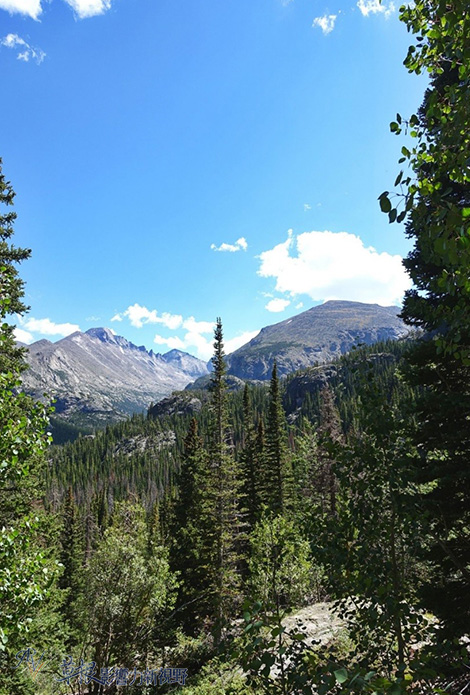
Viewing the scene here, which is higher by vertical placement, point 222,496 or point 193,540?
point 222,496

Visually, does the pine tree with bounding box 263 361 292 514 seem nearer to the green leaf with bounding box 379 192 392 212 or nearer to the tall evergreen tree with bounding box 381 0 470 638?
the tall evergreen tree with bounding box 381 0 470 638

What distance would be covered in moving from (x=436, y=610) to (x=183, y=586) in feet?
64.3

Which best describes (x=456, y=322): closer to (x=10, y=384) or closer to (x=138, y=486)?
(x=10, y=384)

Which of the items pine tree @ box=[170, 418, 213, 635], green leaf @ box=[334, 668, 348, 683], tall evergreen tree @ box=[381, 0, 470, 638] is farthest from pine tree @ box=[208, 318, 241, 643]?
green leaf @ box=[334, 668, 348, 683]

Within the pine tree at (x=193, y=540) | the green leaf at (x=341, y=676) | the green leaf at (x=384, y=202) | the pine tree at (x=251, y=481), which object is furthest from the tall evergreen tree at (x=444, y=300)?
the pine tree at (x=251, y=481)

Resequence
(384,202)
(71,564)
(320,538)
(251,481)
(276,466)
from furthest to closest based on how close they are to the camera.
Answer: (71,564) → (251,481) → (276,466) → (320,538) → (384,202)

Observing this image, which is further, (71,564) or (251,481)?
(71,564)

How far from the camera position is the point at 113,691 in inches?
537

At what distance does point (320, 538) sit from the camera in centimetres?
408

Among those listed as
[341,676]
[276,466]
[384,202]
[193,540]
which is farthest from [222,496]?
[384,202]

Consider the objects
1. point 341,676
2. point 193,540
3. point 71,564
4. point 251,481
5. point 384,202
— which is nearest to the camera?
point 341,676

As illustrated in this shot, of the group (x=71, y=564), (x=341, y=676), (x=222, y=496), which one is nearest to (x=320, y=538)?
(x=341, y=676)

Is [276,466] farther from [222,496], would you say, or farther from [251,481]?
[222,496]

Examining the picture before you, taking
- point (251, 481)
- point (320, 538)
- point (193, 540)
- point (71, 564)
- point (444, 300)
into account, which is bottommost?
point (71, 564)
